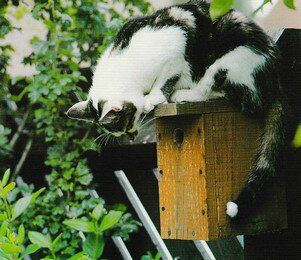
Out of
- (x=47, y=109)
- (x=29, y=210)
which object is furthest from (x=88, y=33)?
(x=29, y=210)

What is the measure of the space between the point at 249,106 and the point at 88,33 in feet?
4.71

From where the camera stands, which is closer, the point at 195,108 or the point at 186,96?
the point at 195,108

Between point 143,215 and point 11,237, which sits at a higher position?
point 11,237

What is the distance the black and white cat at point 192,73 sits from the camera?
203cm

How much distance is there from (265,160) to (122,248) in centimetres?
119

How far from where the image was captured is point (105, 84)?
2250 mm

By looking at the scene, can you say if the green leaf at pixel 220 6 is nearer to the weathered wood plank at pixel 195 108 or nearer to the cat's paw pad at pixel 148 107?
the weathered wood plank at pixel 195 108

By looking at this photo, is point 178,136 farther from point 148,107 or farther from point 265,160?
point 265,160

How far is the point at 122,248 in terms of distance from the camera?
2961 millimetres

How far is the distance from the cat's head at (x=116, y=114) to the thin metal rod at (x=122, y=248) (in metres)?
0.88

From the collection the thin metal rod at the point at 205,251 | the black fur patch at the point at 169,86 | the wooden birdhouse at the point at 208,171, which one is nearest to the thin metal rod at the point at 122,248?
the thin metal rod at the point at 205,251

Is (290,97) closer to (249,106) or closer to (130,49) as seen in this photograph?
(249,106)

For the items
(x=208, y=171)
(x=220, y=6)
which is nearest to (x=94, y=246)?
(x=208, y=171)

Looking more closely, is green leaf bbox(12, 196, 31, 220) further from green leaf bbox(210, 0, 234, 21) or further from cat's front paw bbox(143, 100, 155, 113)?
green leaf bbox(210, 0, 234, 21)
